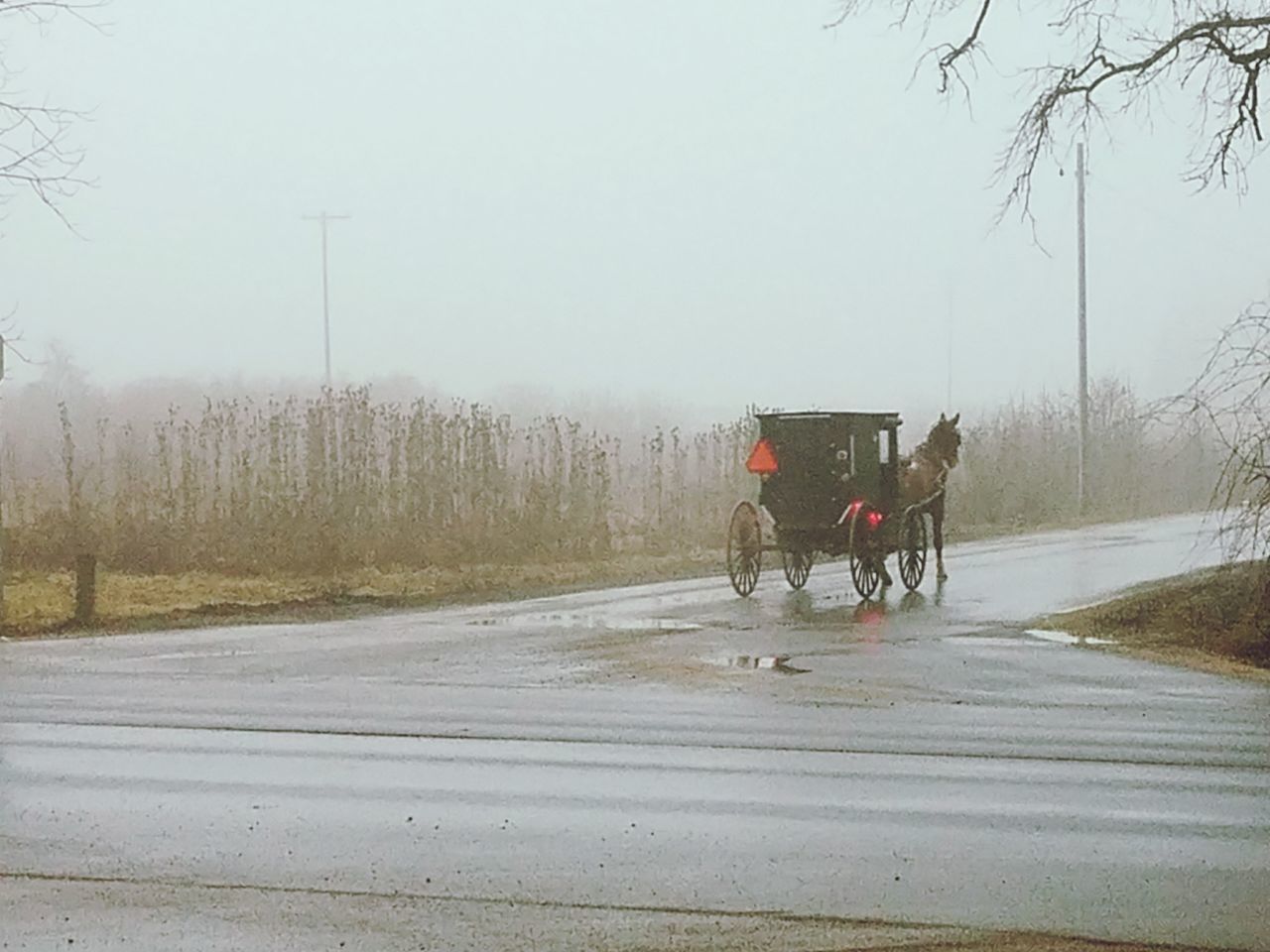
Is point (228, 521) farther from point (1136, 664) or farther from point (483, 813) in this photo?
point (483, 813)

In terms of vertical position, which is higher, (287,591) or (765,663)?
(287,591)

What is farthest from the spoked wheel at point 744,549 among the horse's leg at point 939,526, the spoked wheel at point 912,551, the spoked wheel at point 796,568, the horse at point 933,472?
the horse's leg at point 939,526

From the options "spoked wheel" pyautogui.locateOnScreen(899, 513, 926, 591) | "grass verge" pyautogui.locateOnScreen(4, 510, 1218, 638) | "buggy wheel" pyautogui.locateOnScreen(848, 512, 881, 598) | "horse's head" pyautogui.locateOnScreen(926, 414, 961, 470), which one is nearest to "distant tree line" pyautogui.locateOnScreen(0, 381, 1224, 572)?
"grass verge" pyautogui.locateOnScreen(4, 510, 1218, 638)

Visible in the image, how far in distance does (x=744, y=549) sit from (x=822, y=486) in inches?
53.0

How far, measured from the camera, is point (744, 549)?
2366cm

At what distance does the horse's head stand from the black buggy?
2.61 m

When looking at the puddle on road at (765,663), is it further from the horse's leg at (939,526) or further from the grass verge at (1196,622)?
the horse's leg at (939,526)

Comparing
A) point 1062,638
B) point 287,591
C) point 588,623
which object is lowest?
point 1062,638

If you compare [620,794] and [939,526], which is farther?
[939,526]

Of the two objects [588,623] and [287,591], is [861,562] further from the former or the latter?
[287,591]

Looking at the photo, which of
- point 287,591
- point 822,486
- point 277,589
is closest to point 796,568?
point 822,486

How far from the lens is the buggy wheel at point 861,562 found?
22.5 m

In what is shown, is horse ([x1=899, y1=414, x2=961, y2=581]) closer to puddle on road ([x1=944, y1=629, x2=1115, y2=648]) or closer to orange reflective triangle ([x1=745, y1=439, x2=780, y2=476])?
orange reflective triangle ([x1=745, y1=439, x2=780, y2=476])

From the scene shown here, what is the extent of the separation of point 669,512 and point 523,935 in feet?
85.0
